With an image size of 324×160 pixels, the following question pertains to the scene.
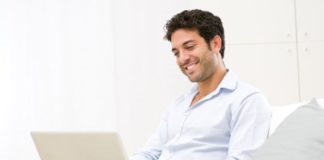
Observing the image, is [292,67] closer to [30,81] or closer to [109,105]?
[109,105]

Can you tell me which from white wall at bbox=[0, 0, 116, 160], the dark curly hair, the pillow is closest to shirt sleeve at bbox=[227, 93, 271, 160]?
the pillow

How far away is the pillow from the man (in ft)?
0.67

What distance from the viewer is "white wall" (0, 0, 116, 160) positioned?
2.96 m

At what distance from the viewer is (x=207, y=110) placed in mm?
1519

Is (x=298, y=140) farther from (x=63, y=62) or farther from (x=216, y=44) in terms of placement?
(x=63, y=62)

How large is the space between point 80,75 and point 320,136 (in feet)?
6.98

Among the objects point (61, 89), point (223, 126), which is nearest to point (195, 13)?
point (223, 126)

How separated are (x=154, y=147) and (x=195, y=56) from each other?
38 cm

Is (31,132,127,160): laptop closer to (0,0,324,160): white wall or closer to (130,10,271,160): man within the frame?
(130,10,271,160): man

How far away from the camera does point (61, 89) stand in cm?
298

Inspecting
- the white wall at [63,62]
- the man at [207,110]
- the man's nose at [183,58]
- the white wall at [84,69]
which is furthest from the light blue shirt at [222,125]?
the white wall at [63,62]

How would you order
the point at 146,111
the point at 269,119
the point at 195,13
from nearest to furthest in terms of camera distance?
the point at 269,119 < the point at 195,13 < the point at 146,111

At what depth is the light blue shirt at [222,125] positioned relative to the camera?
1363 millimetres

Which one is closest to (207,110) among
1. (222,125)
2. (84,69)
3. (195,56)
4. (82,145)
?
(222,125)
